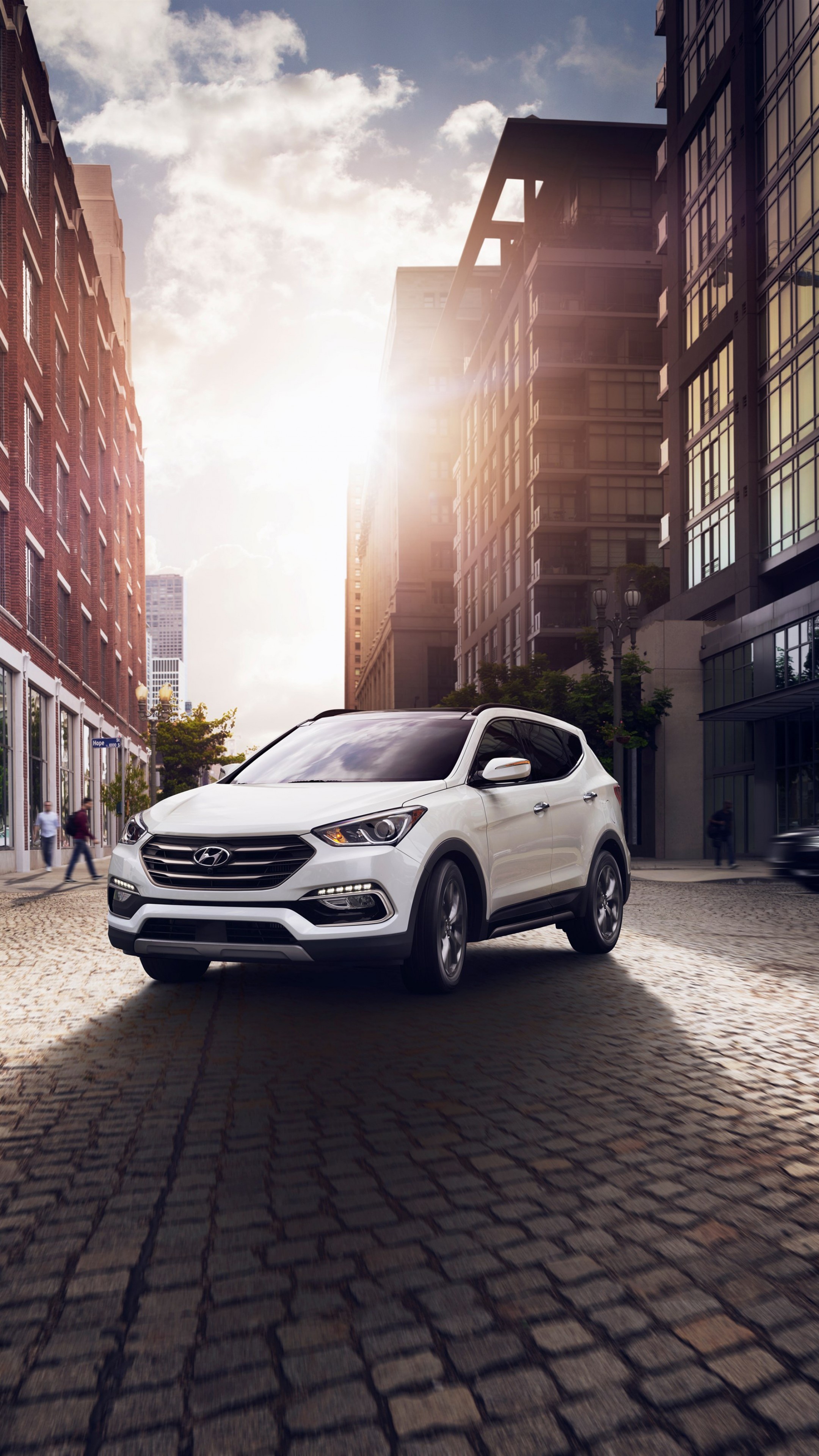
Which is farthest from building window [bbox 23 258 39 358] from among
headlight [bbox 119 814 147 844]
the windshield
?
headlight [bbox 119 814 147 844]

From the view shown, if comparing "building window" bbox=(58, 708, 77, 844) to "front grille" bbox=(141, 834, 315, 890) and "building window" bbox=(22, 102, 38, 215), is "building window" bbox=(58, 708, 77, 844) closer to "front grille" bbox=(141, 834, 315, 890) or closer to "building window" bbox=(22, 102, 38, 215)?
"building window" bbox=(22, 102, 38, 215)

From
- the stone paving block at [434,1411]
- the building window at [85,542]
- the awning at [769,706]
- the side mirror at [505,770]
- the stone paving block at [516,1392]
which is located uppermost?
the building window at [85,542]

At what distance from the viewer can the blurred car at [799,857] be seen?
17562mm

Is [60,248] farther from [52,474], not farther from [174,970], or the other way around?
[174,970]

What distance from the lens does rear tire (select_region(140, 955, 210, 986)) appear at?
7953 millimetres

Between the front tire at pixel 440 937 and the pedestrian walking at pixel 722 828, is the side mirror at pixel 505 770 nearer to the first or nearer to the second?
the front tire at pixel 440 937

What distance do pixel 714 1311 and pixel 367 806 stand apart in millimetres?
4180

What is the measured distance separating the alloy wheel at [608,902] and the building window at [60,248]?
34.7 metres

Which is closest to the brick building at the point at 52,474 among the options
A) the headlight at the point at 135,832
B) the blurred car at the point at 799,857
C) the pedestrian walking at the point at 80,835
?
the pedestrian walking at the point at 80,835

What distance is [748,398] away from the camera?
3509 centimetres

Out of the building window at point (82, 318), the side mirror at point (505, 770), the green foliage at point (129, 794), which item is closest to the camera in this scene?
the side mirror at point (505, 770)

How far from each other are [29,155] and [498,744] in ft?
111

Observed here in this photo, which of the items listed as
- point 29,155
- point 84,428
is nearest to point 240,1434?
point 29,155

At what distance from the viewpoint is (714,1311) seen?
2.78m
